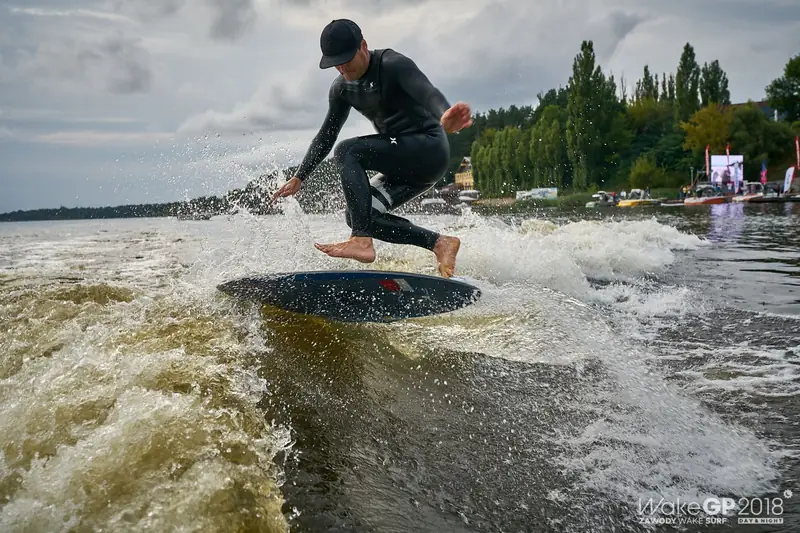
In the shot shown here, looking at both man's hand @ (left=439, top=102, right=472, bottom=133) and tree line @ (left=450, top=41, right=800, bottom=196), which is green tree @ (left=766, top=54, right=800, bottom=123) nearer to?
tree line @ (left=450, top=41, right=800, bottom=196)

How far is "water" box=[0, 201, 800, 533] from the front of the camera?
2150 millimetres

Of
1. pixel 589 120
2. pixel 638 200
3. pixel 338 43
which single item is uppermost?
pixel 589 120

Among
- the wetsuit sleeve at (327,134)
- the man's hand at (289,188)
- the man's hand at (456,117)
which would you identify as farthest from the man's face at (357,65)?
the man's hand at (289,188)

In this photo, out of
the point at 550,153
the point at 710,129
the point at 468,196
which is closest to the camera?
the point at 710,129

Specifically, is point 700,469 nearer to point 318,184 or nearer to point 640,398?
point 640,398

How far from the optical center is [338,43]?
182 inches

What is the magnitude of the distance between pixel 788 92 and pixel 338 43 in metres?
82.2

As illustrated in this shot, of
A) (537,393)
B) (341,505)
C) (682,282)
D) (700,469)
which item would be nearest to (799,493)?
(700,469)

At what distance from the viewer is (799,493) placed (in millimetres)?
2334

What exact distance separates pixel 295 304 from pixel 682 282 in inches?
215

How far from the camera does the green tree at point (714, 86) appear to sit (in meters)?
84.6

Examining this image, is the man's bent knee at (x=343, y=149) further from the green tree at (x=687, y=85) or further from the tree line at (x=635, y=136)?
the green tree at (x=687, y=85)

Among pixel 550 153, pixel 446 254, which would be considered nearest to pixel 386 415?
pixel 446 254

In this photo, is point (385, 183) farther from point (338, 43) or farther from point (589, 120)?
point (589, 120)
